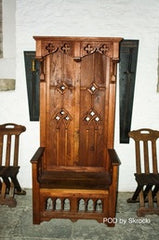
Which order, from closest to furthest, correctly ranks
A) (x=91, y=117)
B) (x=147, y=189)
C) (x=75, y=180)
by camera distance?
(x=75, y=180) → (x=147, y=189) → (x=91, y=117)

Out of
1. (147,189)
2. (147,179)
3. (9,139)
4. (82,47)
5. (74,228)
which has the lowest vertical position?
(74,228)

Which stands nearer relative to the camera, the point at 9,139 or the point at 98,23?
the point at 98,23

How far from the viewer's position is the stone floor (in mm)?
2785

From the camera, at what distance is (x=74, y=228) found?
294 centimetres

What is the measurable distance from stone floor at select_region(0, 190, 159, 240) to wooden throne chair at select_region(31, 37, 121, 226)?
0.11 metres

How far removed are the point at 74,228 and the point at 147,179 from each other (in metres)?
1.19

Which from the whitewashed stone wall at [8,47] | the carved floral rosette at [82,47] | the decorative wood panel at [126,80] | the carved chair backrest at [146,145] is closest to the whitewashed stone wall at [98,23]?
the decorative wood panel at [126,80]

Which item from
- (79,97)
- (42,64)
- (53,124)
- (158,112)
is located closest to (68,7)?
(42,64)

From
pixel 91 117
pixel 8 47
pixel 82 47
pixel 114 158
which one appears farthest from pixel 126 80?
pixel 8 47

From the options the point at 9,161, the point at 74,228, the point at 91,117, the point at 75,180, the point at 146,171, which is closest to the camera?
the point at 74,228

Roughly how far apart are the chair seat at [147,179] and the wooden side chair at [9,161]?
174 centimetres

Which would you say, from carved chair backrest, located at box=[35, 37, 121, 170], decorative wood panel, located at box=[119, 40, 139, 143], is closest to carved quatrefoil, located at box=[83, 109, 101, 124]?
carved chair backrest, located at box=[35, 37, 121, 170]

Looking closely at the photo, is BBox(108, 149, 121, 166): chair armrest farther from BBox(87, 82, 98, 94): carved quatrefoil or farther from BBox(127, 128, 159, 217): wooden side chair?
BBox(87, 82, 98, 94): carved quatrefoil

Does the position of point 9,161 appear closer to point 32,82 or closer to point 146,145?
point 32,82
